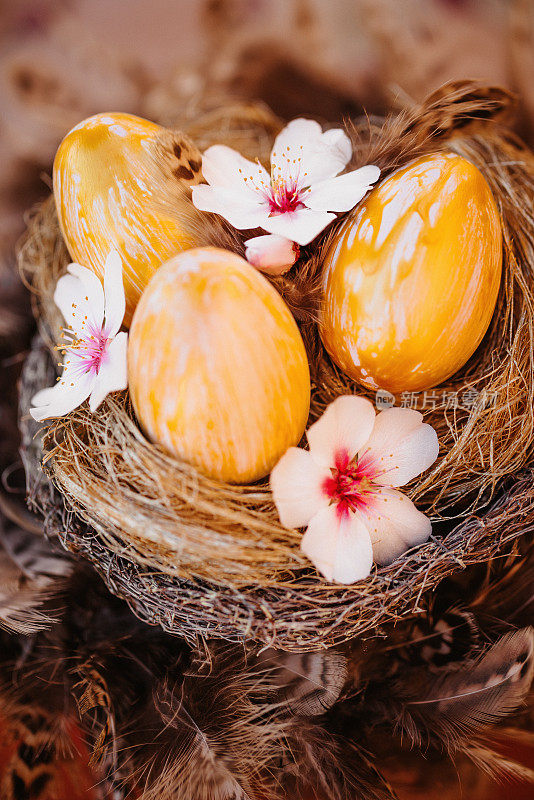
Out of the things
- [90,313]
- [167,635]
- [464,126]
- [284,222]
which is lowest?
[167,635]

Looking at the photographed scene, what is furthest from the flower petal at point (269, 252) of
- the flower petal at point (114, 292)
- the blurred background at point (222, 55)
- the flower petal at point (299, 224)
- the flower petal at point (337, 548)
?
the blurred background at point (222, 55)

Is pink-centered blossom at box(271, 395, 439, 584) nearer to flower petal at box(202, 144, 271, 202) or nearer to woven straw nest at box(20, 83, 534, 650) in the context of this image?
woven straw nest at box(20, 83, 534, 650)

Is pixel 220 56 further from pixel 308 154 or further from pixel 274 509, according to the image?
pixel 274 509

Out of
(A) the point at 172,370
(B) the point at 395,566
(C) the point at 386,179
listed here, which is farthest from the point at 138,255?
(B) the point at 395,566

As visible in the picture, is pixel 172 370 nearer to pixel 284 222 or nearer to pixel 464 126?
pixel 284 222

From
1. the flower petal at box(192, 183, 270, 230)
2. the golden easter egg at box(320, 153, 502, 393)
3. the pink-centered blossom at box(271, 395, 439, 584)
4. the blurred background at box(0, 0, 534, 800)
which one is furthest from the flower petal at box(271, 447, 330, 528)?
the blurred background at box(0, 0, 534, 800)

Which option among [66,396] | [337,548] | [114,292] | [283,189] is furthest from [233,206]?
[337,548]
